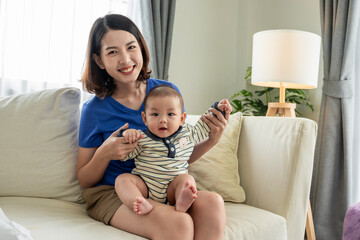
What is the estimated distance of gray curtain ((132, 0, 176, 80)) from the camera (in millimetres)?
2814

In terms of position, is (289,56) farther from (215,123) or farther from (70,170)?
(70,170)

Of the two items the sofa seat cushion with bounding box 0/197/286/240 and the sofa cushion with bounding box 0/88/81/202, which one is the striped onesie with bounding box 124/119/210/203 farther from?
the sofa cushion with bounding box 0/88/81/202

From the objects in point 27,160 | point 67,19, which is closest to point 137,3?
point 67,19

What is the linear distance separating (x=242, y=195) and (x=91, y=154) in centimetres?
73

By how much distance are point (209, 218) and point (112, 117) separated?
0.57 m

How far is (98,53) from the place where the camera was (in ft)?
4.72

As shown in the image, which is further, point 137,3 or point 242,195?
point 137,3

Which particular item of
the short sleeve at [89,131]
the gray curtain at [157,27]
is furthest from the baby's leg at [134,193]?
the gray curtain at [157,27]

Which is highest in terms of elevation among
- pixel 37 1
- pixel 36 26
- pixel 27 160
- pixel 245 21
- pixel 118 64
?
pixel 245 21

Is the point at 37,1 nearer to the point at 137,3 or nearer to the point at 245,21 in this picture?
the point at 137,3

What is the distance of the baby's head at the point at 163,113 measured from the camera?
4.07 ft

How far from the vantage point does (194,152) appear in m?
1.47

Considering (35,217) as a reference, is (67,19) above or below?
above

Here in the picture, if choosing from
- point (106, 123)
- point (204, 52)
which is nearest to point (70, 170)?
point (106, 123)
